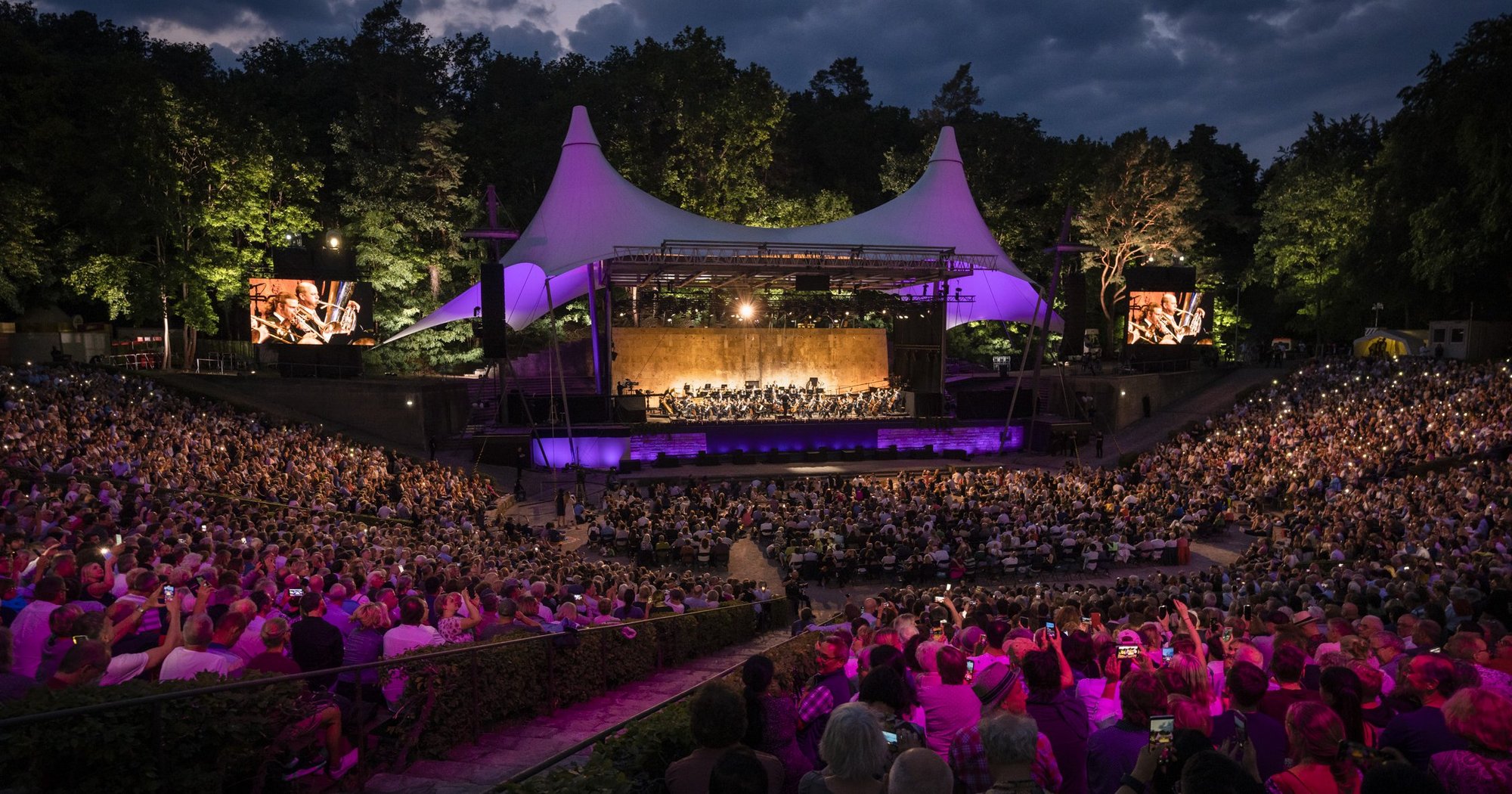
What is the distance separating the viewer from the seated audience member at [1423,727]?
3.08 metres

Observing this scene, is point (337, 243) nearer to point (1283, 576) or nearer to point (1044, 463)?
point (1044, 463)

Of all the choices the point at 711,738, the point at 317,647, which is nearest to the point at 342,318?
the point at 317,647

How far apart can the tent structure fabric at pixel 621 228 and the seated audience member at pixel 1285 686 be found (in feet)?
62.6

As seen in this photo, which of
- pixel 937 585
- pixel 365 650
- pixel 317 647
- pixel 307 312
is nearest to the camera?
pixel 317 647

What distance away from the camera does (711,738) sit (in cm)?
271

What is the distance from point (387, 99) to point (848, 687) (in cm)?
3615

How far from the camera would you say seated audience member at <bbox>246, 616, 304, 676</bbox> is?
164 inches

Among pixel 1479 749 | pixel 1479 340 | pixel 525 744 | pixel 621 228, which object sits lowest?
pixel 525 744

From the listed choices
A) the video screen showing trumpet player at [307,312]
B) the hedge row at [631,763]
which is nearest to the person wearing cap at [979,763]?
the hedge row at [631,763]

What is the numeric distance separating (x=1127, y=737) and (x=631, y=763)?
1751 mm

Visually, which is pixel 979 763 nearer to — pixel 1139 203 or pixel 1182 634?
pixel 1182 634

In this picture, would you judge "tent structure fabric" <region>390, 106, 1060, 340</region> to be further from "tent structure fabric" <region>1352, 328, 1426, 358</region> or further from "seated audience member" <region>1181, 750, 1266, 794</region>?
"seated audience member" <region>1181, 750, 1266, 794</region>

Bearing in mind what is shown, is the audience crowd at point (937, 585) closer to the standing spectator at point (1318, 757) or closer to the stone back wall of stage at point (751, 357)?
the standing spectator at point (1318, 757)

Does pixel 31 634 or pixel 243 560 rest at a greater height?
pixel 31 634
